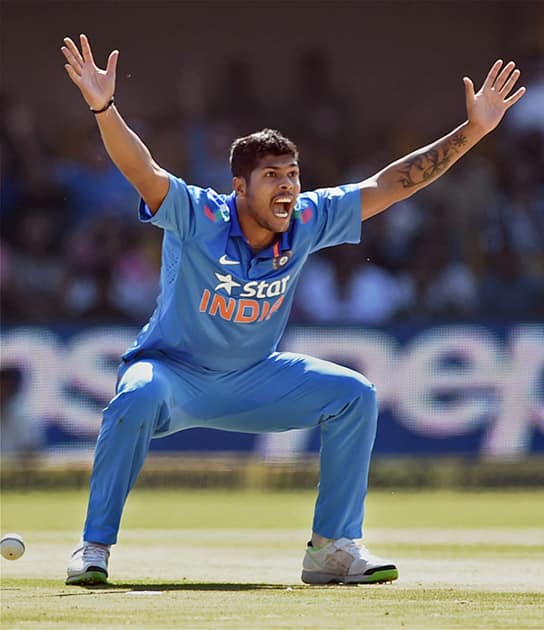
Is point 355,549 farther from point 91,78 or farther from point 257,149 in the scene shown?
point 91,78

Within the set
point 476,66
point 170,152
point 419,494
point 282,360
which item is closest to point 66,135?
point 170,152

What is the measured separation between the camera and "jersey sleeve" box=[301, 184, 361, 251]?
258 inches

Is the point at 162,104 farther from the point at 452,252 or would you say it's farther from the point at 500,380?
the point at 500,380

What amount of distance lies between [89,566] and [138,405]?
0.64 m

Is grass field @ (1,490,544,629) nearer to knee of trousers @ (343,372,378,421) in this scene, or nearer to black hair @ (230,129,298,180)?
knee of trousers @ (343,372,378,421)

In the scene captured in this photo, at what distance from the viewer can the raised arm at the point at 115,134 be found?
19.1 feet

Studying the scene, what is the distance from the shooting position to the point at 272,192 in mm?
6238

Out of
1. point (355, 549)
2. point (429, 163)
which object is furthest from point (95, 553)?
point (429, 163)

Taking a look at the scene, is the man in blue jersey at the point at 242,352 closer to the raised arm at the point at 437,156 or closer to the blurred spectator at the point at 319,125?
the raised arm at the point at 437,156

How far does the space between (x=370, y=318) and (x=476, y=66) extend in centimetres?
510

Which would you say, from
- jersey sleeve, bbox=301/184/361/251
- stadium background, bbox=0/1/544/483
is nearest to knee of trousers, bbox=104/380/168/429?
jersey sleeve, bbox=301/184/361/251

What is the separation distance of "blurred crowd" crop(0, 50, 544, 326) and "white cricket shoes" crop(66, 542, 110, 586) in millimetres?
7651

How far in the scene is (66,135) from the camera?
54.1 ft

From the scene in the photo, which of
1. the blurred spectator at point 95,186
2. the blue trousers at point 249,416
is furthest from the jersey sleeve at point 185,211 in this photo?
the blurred spectator at point 95,186
